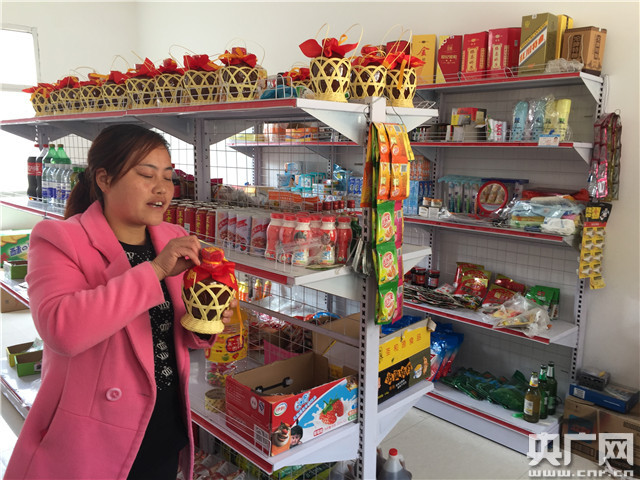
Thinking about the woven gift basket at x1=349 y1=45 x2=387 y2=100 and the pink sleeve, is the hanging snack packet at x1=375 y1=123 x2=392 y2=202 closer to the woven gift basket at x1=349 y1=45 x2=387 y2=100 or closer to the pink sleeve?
the woven gift basket at x1=349 y1=45 x2=387 y2=100

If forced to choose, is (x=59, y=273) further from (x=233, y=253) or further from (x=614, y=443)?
(x=614, y=443)

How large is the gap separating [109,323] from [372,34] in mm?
4010

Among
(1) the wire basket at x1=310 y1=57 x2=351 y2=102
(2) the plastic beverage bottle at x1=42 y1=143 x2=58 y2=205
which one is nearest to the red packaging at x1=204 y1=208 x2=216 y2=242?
(1) the wire basket at x1=310 y1=57 x2=351 y2=102

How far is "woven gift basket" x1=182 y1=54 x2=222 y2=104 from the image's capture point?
214cm

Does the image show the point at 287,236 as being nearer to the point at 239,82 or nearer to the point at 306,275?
the point at 306,275

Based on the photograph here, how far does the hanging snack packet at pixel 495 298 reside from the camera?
3.74 m

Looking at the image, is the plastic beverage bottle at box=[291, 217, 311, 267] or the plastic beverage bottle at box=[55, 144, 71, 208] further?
the plastic beverage bottle at box=[55, 144, 71, 208]

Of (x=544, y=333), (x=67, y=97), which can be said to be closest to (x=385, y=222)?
(x=544, y=333)

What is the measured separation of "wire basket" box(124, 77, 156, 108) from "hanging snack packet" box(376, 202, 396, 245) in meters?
1.31

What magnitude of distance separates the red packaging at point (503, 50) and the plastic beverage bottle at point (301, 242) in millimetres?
2260

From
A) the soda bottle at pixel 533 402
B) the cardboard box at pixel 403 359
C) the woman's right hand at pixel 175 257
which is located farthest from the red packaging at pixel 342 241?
the soda bottle at pixel 533 402

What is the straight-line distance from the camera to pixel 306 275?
175 cm

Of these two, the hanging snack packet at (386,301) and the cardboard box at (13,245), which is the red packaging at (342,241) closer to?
the hanging snack packet at (386,301)

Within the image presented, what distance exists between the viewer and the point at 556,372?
12.3ft
